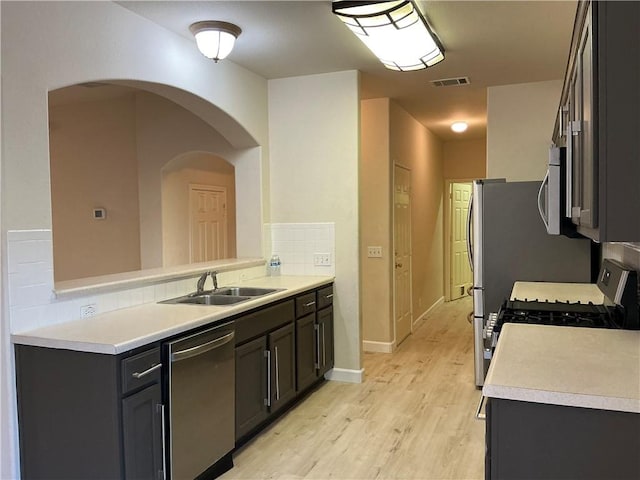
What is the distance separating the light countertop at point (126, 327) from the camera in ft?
7.22

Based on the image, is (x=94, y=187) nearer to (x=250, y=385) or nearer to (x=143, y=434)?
(x=250, y=385)

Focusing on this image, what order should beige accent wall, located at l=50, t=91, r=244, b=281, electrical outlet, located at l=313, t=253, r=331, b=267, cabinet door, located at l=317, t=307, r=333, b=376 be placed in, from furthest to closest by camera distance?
beige accent wall, located at l=50, t=91, r=244, b=281 → electrical outlet, located at l=313, t=253, r=331, b=267 → cabinet door, located at l=317, t=307, r=333, b=376

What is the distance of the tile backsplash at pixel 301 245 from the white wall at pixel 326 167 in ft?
0.17

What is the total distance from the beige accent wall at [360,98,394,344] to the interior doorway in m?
3.46

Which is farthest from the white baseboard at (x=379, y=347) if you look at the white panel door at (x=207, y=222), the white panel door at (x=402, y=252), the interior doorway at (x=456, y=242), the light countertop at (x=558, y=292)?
the interior doorway at (x=456, y=242)

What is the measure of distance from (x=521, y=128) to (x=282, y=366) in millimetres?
3038

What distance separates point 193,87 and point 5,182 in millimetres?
1568

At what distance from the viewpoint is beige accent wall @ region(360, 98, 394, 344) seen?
5.37 meters

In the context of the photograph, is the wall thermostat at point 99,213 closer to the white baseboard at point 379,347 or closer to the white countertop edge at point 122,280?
the white countertop edge at point 122,280

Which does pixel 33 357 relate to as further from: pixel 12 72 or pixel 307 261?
Answer: pixel 307 261

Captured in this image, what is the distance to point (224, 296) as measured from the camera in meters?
3.56

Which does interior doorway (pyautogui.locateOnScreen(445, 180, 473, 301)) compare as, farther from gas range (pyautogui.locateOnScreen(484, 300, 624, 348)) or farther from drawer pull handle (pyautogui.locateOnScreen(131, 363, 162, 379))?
drawer pull handle (pyautogui.locateOnScreen(131, 363, 162, 379))

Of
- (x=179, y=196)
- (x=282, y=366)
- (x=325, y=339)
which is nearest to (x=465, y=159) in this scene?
(x=179, y=196)

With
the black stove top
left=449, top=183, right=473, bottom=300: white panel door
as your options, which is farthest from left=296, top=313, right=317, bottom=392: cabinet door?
left=449, top=183, right=473, bottom=300: white panel door
